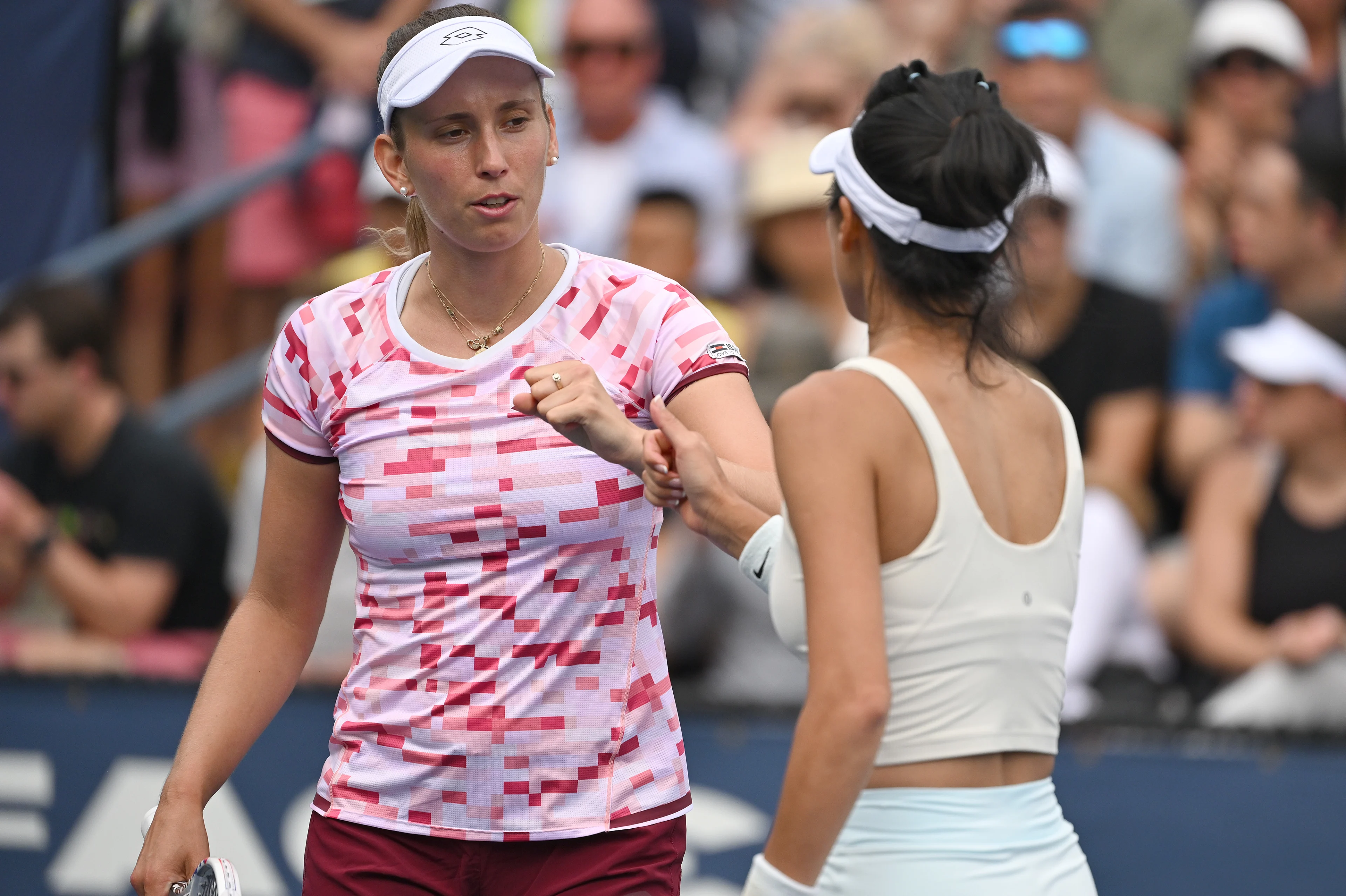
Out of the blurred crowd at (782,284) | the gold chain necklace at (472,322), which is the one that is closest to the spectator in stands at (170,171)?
the blurred crowd at (782,284)

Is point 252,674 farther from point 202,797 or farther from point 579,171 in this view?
point 579,171

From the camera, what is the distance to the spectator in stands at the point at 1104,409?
483 centimetres

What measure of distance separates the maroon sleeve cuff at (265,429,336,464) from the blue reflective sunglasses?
379 centimetres

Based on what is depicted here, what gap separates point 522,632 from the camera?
2.46 m

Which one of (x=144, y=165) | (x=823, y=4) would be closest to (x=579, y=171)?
(x=823, y=4)

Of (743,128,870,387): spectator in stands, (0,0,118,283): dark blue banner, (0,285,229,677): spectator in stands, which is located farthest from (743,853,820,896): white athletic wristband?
(0,0,118,283): dark blue banner

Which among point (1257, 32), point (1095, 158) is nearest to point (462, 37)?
point (1095, 158)

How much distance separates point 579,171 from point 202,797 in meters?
4.15

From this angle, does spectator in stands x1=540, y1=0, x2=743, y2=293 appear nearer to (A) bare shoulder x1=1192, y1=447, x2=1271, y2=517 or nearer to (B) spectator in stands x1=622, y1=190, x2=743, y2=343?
(B) spectator in stands x1=622, y1=190, x2=743, y2=343

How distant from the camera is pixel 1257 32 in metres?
5.85

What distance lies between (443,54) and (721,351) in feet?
1.90

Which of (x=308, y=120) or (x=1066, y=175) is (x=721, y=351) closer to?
(x=1066, y=175)

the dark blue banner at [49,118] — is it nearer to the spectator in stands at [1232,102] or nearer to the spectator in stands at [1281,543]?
the spectator in stands at [1232,102]

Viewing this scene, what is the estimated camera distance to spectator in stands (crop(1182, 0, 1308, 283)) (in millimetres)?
5867
